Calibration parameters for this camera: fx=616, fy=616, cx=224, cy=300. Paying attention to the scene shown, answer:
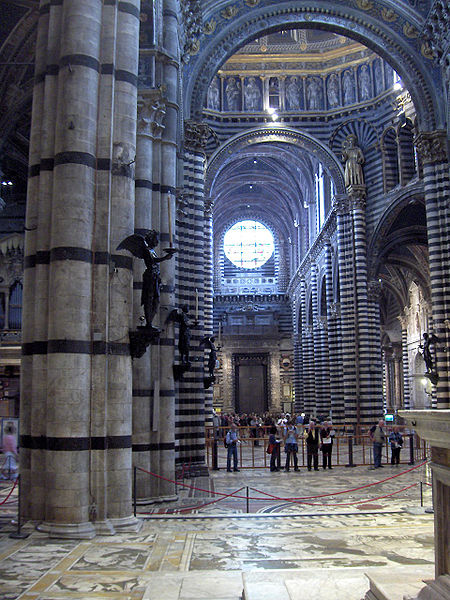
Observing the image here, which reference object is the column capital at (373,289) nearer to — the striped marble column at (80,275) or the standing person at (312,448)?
the standing person at (312,448)

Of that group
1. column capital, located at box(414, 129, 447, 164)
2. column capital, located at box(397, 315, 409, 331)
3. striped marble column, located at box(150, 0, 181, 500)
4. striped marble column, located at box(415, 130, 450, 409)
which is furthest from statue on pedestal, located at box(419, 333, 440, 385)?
column capital, located at box(397, 315, 409, 331)

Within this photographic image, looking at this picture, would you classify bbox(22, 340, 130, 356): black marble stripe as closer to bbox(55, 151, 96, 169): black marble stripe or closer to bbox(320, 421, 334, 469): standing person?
bbox(55, 151, 96, 169): black marble stripe

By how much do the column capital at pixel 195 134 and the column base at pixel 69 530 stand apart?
1512 cm

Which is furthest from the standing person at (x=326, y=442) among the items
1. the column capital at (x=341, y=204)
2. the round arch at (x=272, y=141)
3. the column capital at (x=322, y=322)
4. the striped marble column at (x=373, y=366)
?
the column capital at (x=322, y=322)

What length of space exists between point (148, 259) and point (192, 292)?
1025 cm

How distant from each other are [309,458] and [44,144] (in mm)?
12595

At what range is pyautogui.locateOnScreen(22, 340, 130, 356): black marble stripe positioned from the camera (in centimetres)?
975

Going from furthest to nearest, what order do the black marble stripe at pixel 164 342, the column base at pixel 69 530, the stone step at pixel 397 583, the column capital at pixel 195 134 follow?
1. the column capital at pixel 195 134
2. the black marble stripe at pixel 164 342
3. the column base at pixel 69 530
4. the stone step at pixel 397 583

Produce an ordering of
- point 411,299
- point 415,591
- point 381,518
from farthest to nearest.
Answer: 1. point 411,299
2. point 381,518
3. point 415,591

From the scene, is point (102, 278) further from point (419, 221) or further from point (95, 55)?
point (419, 221)

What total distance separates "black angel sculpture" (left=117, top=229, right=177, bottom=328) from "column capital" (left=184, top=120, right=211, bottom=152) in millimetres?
11598

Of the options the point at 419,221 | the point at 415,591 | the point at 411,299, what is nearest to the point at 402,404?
the point at 411,299

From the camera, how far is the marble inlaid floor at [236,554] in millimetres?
6395

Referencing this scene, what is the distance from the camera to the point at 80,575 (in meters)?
7.20
